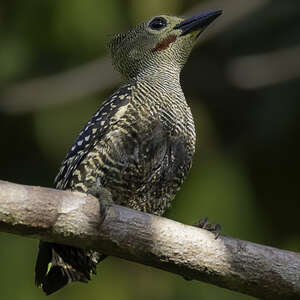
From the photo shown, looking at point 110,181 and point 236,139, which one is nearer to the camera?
point 110,181

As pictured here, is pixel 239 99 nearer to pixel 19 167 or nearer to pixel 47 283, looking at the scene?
pixel 19 167

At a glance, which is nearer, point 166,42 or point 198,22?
point 198,22

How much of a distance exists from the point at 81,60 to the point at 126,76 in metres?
2.28

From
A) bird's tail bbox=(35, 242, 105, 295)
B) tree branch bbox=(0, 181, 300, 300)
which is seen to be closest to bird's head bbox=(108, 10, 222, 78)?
bird's tail bbox=(35, 242, 105, 295)

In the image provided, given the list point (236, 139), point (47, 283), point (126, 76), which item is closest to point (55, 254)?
point (47, 283)

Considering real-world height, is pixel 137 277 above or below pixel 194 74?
below

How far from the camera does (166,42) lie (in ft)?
18.1

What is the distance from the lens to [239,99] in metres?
8.52


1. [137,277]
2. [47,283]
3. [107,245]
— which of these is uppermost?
[107,245]

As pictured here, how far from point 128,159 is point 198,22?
4.02 ft

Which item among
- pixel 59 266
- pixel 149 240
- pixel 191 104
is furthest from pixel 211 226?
pixel 191 104

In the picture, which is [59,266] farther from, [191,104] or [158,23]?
[191,104]

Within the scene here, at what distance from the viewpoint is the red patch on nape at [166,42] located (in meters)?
5.50

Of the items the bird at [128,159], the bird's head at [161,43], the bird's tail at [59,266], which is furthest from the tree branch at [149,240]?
the bird's head at [161,43]
